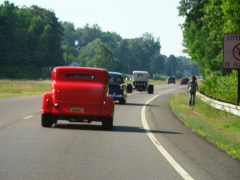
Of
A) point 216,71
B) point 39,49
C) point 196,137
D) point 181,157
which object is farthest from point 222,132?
point 39,49

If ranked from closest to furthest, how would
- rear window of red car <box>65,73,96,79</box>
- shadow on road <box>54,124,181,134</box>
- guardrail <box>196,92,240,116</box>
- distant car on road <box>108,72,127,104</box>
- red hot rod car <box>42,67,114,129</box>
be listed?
red hot rod car <box>42,67,114,129</box> → shadow on road <box>54,124,181,134</box> → rear window of red car <box>65,73,96,79</box> → guardrail <box>196,92,240,116</box> → distant car on road <box>108,72,127,104</box>

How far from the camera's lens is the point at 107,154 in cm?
1295

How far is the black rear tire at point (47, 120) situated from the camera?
18812 millimetres

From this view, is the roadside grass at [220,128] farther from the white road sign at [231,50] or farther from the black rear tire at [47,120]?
the black rear tire at [47,120]

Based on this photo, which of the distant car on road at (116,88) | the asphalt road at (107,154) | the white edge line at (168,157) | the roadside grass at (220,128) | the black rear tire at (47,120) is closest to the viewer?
the asphalt road at (107,154)

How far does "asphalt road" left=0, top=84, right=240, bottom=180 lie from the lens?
33.9ft

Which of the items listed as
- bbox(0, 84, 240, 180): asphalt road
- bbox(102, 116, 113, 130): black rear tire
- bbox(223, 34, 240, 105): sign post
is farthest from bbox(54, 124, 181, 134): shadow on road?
bbox(223, 34, 240, 105): sign post

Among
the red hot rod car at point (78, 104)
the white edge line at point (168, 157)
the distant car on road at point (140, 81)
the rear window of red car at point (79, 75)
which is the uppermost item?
the rear window of red car at point (79, 75)

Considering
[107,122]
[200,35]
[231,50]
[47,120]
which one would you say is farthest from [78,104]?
[200,35]

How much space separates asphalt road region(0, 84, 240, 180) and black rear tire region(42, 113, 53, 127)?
0.27 m

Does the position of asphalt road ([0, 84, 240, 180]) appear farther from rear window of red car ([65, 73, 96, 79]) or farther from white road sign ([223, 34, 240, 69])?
white road sign ([223, 34, 240, 69])

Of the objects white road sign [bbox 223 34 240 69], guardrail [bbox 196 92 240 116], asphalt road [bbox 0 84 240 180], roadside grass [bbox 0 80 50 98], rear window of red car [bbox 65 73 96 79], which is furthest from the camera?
roadside grass [bbox 0 80 50 98]

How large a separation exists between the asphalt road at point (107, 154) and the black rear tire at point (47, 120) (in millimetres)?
265

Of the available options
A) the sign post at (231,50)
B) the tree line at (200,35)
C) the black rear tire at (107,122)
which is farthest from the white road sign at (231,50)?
the tree line at (200,35)
